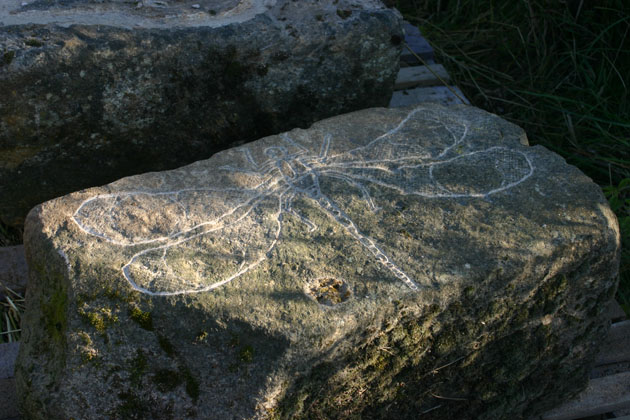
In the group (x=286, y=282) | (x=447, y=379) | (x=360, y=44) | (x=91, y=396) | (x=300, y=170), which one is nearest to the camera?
(x=91, y=396)

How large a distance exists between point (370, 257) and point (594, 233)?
619 millimetres

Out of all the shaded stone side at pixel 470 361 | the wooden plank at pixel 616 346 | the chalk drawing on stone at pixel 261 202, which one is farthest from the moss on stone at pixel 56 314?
the wooden plank at pixel 616 346

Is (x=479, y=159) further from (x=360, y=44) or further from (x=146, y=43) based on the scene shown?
(x=146, y=43)

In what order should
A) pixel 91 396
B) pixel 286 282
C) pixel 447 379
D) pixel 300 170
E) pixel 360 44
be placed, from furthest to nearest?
pixel 360 44
pixel 300 170
pixel 447 379
pixel 286 282
pixel 91 396

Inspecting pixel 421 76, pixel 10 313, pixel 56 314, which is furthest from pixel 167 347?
pixel 421 76

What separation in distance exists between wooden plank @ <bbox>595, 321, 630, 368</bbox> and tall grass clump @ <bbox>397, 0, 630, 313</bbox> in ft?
2.57

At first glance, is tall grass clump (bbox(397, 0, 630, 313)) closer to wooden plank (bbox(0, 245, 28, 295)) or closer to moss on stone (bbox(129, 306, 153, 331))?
moss on stone (bbox(129, 306, 153, 331))

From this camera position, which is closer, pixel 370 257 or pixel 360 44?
pixel 370 257

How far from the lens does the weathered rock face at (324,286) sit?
1560mm

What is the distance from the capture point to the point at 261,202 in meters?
1.92

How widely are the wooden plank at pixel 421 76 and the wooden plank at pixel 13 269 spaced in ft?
5.99

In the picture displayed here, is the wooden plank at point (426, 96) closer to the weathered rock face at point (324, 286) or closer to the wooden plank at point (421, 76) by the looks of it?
the wooden plank at point (421, 76)

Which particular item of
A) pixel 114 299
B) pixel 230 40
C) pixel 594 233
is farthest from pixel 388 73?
pixel 114 299

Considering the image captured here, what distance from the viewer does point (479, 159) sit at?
212 centimetres
